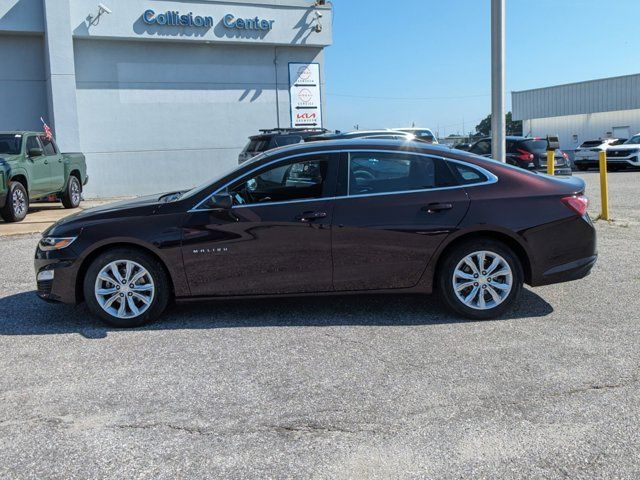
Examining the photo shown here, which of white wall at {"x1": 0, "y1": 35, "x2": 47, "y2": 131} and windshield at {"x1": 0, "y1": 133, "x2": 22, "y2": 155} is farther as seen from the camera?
white wall at {"x1": 0, "y1": 35, "x2": 47, "y2": 131}

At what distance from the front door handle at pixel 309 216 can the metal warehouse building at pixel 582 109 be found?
1711 inches

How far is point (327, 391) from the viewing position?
165 inches

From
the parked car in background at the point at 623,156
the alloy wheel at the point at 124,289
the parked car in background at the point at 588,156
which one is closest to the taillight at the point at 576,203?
the alloy wheel at the point at 124,289

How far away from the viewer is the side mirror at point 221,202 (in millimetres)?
5555

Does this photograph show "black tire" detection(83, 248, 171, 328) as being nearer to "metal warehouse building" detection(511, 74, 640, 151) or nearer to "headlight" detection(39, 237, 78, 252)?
"headlight" detection(39, 237, 78, 252)

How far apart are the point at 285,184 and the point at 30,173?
9568 mm

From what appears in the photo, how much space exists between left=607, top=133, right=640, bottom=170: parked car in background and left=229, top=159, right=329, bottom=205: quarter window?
23658 millimetres

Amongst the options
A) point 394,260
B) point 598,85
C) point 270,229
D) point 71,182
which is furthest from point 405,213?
point 598,85

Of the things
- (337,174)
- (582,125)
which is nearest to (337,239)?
(337,174)

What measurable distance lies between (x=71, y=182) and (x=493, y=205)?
12.6 m

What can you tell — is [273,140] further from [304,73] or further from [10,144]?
[304,73]

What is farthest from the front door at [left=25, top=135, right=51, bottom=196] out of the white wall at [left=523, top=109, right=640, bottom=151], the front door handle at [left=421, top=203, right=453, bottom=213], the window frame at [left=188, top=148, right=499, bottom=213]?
the white wall at [left=523, top=109, right=640, bottom=151]

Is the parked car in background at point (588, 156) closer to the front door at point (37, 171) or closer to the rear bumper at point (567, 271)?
the front door at point (37, 171)

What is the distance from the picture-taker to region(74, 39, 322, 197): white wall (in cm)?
1956
